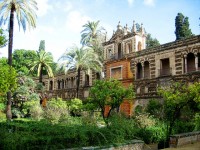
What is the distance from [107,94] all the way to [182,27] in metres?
23.7

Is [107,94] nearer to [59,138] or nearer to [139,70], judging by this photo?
[59,138]

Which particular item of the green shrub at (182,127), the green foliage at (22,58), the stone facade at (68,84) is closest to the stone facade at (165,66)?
the green shrub at (182,127)

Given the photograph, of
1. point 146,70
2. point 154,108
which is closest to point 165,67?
point 146,70

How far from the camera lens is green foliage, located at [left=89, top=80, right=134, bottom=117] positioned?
69.6ft

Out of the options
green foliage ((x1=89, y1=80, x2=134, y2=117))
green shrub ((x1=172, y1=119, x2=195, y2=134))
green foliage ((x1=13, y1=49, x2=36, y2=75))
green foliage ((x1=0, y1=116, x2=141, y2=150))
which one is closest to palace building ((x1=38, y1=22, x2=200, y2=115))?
green shrub ((x1=172, y1=119, x2=195, y2=134))

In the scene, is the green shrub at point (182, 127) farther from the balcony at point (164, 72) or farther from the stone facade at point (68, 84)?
the stone facade at point (68, 84)

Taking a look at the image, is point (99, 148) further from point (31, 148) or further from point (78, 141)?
point (31, 148)

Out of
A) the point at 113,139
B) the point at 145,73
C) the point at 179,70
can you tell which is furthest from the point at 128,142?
the point at 145,73

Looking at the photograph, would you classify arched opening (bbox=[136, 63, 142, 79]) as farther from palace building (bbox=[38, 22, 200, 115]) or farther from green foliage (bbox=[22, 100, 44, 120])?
green foliage (bbox=[22, 100, 44, 120])

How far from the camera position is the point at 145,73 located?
32031mm

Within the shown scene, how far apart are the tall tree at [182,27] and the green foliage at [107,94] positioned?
21525 millimetres

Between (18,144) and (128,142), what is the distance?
4259 millimetres

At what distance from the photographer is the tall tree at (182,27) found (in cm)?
3984

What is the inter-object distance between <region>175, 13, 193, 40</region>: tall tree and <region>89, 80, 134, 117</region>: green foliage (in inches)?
847
